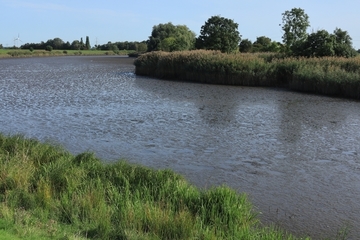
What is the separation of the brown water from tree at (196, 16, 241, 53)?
91.0 ft

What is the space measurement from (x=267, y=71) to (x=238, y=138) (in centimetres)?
1612

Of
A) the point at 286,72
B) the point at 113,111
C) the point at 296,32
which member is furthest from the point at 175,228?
the point at 296,32

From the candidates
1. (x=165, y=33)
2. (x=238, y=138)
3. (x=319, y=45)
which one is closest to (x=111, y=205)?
(x=238, y=138)

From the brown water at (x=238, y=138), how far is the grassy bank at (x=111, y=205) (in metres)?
1.04

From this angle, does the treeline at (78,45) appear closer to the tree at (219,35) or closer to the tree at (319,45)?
the tree at (219,35)

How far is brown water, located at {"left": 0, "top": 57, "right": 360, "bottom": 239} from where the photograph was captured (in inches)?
296

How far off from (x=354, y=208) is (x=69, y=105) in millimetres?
13522

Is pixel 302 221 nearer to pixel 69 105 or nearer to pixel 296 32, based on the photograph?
pixel 69 105

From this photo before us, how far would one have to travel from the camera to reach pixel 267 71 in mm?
27484

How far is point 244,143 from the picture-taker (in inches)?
457

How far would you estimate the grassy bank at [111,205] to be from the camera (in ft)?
17.1

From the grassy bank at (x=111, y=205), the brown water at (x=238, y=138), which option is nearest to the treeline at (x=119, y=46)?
the brown water at (x=238, y=138)

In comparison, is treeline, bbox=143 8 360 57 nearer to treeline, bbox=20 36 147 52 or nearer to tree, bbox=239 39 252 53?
tree, bbox=239 39 252 53

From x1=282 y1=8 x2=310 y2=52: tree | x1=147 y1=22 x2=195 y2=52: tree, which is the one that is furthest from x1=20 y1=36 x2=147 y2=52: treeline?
x1=282 y1=8 x2=310 y2=52: tree
